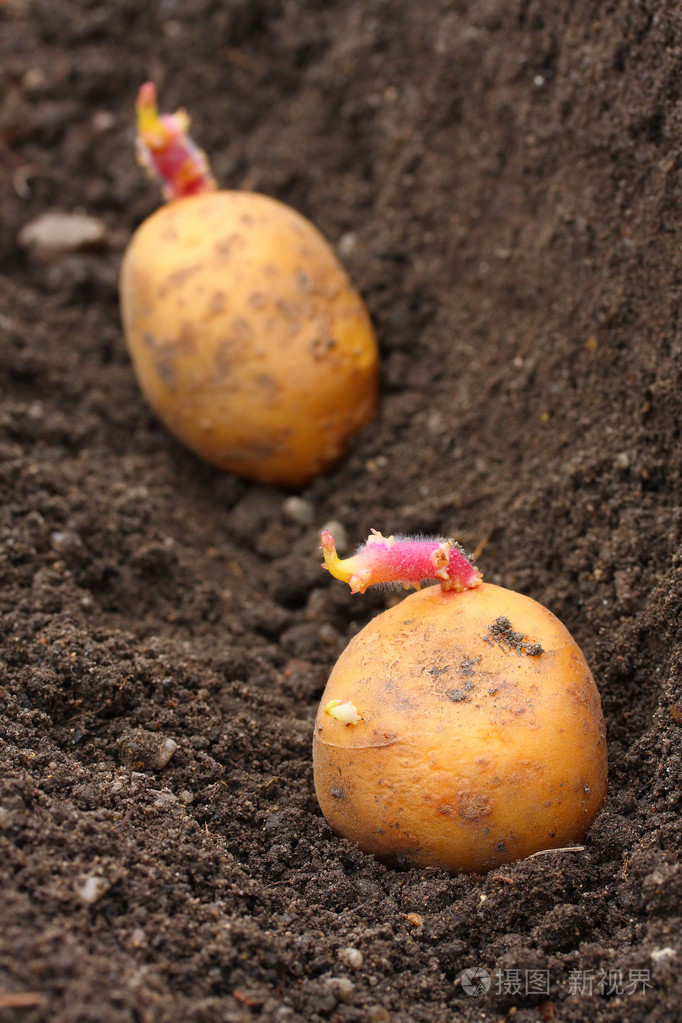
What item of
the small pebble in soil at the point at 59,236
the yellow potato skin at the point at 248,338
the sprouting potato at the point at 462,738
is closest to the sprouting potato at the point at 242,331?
the yellow potato skin at the point at 248,338

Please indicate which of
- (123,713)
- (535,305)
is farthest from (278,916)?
(535,305)

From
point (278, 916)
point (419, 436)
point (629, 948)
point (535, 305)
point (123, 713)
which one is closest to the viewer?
point (629, 948)

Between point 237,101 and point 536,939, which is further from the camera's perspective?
point 237,101

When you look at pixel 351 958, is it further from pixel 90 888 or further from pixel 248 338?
pixel 248 338

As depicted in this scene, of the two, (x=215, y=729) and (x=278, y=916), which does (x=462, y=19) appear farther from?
(x=278, y=916)

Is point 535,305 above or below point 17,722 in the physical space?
above

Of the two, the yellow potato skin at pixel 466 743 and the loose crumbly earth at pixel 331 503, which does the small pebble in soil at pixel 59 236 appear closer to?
the loose crumbly earth at pixel 331 503

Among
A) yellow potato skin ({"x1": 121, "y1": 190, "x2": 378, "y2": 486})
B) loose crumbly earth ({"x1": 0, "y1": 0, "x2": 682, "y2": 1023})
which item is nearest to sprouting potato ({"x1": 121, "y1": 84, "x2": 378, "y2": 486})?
yellow potato skin ({"x1": 121, "y1": 190, "x2": 378, "y2": 486})
